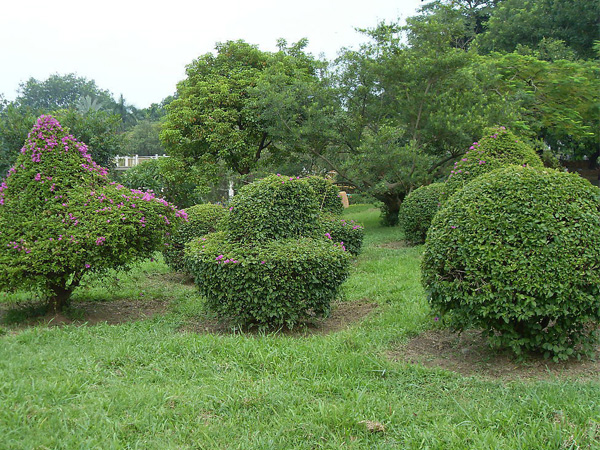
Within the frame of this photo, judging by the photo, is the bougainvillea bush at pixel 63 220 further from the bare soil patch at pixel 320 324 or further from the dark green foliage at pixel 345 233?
the dark green foliage at pixel 345 233

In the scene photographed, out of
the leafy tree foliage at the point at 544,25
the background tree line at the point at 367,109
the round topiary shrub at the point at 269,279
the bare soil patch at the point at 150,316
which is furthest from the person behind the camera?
the leafy tree foliage at the point at 544,25

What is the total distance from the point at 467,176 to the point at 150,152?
137 ft

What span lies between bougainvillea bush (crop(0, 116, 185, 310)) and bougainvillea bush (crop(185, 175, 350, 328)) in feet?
2.17

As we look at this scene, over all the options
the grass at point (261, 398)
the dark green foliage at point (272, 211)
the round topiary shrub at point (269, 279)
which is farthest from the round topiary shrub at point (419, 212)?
the grass at point (261, 398)

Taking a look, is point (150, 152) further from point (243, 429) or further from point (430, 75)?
point (243, 429)

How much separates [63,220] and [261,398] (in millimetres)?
3168

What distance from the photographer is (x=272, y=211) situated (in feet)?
17.0

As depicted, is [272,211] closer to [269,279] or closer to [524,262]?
[269,279]

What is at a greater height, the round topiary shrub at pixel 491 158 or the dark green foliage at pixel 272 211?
the round topiary shrub at pixel 491 158

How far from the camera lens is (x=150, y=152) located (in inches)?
1766

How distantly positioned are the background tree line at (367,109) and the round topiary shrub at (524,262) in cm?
877

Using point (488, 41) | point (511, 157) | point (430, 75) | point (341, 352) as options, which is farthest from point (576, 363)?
point (488, 41)

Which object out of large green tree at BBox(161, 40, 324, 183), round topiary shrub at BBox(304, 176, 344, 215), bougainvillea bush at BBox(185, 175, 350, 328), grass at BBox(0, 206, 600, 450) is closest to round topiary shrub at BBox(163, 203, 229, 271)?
bougainvillea bush at BBox(185, 175, 350, 328)

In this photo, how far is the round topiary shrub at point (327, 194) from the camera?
10.3 metres
